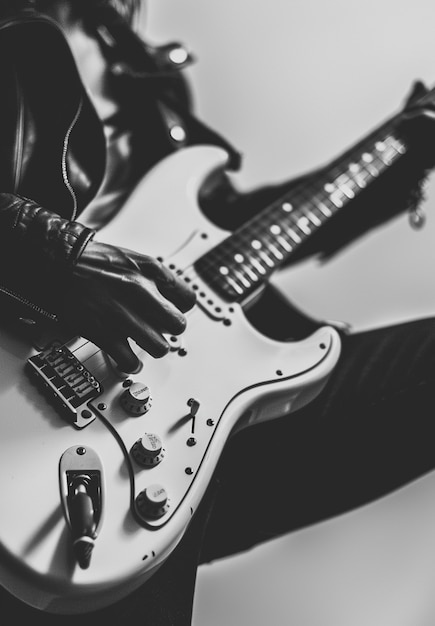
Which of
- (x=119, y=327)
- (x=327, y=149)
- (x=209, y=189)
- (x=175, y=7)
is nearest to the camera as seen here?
(x=119, y=327)

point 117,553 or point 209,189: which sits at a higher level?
point 209,189

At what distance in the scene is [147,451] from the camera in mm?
769

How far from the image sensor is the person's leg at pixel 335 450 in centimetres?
95

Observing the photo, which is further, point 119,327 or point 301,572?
point 301,572

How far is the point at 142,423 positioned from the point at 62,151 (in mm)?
397

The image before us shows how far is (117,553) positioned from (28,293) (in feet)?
1.07

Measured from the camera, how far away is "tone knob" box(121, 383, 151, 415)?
2.65 feet

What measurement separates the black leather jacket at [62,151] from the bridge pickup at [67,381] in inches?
2.2

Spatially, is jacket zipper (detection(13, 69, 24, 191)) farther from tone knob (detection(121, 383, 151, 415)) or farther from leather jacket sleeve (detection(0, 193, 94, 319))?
tone knob (detection(121, 383, 151, 415))

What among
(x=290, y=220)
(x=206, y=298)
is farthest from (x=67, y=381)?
(x=290, y=220)

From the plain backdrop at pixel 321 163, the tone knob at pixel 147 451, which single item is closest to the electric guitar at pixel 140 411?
the tone knob at pixel 147 451

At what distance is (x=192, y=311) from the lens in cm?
96

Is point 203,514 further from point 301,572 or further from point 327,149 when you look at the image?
point 327,149

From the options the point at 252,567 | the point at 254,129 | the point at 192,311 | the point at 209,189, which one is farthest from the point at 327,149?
the point at 252,567
